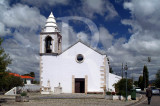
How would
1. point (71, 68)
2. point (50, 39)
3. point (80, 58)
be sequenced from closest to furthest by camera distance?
point (71, 68)
point (80, 58)
point (50, 39)

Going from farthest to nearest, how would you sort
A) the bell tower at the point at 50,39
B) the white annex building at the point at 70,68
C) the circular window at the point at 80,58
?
the bell tower at the point at 50,39 < the circular window at the point at 80,58 < the white annex building at the point at 70,68

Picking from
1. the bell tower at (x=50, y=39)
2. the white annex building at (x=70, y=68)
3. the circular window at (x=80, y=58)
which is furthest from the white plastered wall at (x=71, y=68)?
the bell tower at (x=50, y=39)

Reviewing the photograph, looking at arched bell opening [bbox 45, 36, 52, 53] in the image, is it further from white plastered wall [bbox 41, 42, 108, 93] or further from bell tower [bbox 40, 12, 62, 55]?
white plastered wall [bbox 41, 42, 108, 93]

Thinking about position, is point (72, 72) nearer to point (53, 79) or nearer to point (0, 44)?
point (53, 79)

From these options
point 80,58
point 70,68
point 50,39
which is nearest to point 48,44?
point 50,39

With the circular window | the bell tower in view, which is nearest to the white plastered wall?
the circular window

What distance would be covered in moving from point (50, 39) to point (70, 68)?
241 inches

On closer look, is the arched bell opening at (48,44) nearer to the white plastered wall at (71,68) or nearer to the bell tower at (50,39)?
the bell tower at (50,39)

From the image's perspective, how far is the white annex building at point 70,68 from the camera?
35.7 meters

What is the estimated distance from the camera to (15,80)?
143 feet

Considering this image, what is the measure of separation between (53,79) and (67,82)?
2396mm

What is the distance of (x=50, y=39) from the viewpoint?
38188mm

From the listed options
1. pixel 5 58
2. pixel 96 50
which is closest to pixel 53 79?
pixel 96 50

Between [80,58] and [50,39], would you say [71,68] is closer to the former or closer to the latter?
[80,58]
